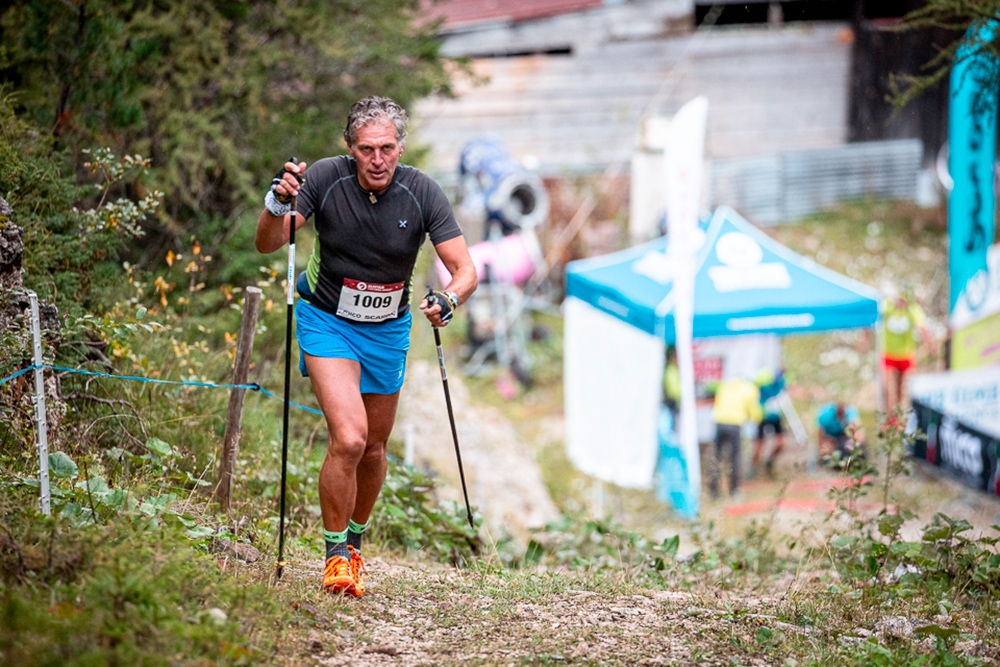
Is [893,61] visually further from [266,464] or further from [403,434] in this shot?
[266,464]

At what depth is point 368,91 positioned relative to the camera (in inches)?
391

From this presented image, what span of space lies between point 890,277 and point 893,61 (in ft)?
11.7

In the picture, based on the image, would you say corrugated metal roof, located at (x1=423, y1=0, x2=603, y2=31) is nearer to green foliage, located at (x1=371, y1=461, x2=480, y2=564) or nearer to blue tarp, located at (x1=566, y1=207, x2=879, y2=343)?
blue tarp, located at (x1=566, y1=207, x2=879, y2=343)

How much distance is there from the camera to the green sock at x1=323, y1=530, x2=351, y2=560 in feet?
14.6

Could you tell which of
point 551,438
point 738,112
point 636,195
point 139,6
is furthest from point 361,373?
point 738,112

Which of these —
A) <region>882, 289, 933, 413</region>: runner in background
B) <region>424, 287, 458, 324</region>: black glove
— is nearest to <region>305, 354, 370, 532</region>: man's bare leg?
<region>424, 287, 458, 324</region>: black glove

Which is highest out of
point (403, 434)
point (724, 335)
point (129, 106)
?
point (129, 106)

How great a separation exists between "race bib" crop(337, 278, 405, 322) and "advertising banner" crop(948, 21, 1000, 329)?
6387 millimetres

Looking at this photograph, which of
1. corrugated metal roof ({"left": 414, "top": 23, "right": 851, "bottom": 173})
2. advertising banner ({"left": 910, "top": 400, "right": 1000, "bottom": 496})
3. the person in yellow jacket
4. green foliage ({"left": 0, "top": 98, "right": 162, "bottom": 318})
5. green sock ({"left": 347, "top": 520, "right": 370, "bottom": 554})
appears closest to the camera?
green sock ({"left": 347, "top": 520, "right": 370, "bottom": 554})

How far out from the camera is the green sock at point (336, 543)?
444cm

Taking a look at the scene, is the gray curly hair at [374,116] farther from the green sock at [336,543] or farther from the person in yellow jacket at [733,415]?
the person in yellow jacket at [733,415]

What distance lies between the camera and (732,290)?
35.7 ft

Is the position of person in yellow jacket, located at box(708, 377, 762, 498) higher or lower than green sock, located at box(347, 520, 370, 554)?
lower

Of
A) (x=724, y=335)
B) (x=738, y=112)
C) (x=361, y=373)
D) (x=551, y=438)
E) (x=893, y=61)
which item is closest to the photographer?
(x=361, y=373)
